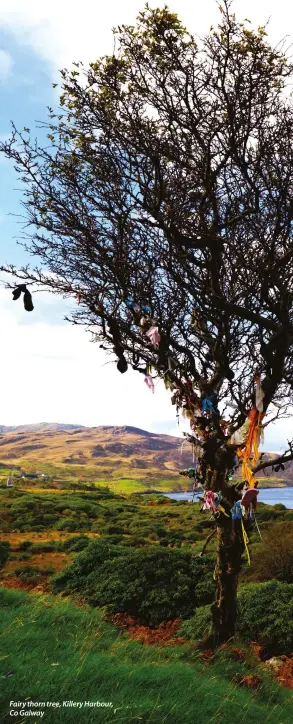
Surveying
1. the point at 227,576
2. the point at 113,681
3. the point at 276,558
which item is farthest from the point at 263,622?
the point at 113,681

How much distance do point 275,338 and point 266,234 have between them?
164 centimetres

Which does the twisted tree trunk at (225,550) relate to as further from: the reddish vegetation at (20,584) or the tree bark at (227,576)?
the reddish vegetation at (20,584)

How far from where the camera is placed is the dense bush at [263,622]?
10461 millimetres

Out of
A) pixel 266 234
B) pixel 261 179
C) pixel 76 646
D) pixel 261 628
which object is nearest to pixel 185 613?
pixel 261 628

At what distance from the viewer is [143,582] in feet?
42.6

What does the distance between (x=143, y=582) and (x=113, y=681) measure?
8497 mm

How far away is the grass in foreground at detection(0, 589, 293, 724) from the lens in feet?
13.8

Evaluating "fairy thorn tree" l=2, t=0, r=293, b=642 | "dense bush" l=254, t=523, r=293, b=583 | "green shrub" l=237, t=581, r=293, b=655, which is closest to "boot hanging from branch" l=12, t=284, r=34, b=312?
"fairy thorn tree" l=2, t=0, r=293, b=642

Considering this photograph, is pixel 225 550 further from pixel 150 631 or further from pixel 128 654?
pixel 150 631

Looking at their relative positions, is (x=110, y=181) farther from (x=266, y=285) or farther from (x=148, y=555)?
(x=148, y=555)

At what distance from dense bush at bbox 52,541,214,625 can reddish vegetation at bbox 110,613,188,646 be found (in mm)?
359

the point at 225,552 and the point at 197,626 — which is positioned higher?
the point at 225,552

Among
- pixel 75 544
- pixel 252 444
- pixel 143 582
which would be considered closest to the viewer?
pixel 252 444

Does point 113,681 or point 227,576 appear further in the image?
point 227,576
